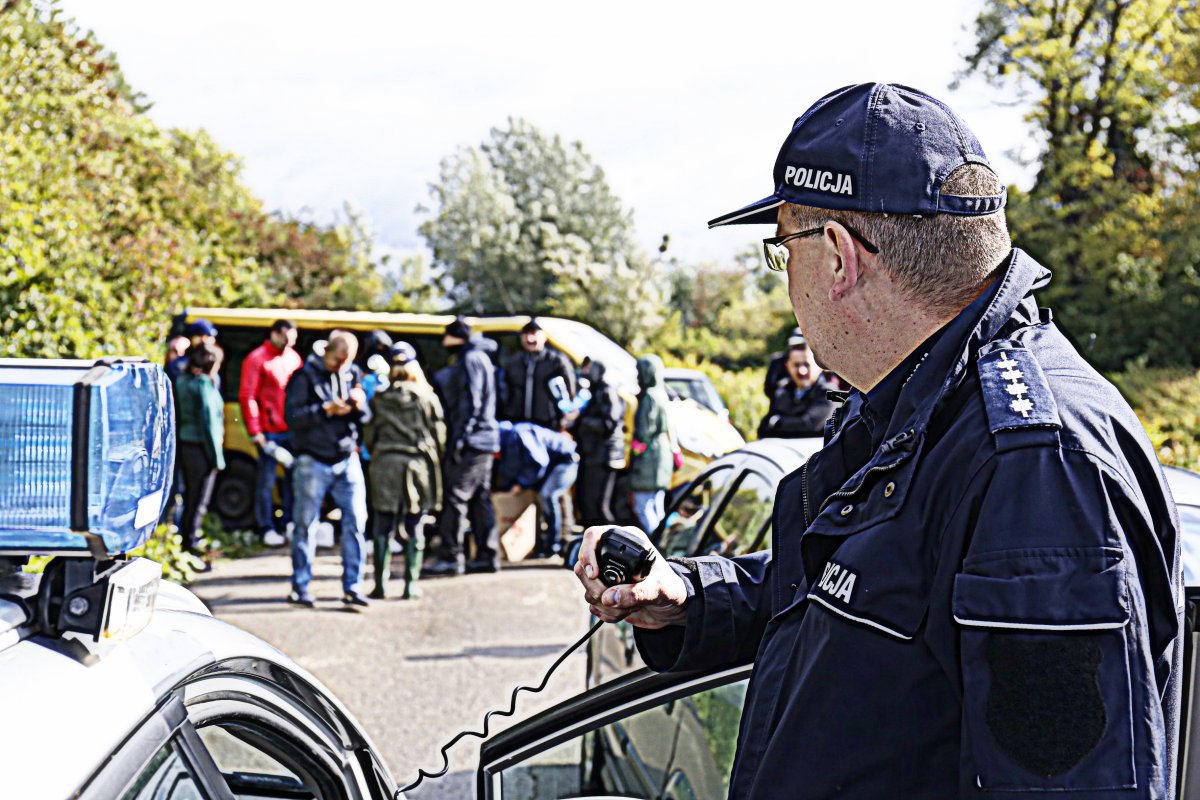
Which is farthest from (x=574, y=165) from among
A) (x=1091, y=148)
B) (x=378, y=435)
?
(x=378, y=435)

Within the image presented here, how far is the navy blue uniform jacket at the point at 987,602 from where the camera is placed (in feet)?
3.66

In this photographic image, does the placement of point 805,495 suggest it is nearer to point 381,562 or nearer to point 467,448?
point 381,562

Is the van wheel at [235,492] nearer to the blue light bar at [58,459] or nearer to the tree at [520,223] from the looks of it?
the blue light bar at [58,459]

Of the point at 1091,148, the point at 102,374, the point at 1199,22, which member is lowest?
the point at 102,374

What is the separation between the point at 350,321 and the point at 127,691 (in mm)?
9917

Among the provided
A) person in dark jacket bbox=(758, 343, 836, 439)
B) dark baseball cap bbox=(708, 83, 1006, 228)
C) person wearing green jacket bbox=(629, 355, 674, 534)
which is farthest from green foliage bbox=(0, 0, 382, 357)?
dark baseball cap bbox=(708, 83, 1006, 228)

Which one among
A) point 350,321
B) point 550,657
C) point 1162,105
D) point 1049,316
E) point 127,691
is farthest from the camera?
point 1162,105

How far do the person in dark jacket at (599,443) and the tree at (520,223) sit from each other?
34284mm

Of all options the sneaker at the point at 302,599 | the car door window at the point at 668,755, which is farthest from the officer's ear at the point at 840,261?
the sneaker at the point at 302,599

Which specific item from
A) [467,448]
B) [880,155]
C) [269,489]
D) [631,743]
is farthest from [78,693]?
[269,489]

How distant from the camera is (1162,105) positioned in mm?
18469

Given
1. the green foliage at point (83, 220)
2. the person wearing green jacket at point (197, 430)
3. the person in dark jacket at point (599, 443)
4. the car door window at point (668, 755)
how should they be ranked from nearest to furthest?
1. the car door window at point (668, 755)
2. the green foliage at point (83, 220)
3. the person wearing green jacket at point (197, 430)
4. the person in dark jacket at point (599, 443)

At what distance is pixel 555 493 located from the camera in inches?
367

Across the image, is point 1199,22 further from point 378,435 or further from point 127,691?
point 127,691
